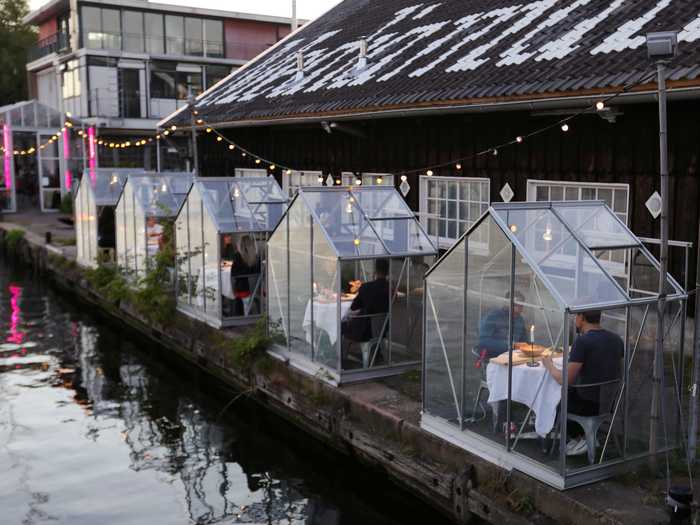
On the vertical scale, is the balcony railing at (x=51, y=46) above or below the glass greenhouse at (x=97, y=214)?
above

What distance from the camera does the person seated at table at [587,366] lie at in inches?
262

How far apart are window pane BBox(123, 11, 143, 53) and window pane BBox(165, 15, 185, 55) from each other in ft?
4.67

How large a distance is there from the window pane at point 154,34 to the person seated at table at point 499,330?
1333 inches

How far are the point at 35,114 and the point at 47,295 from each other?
1594 centimetres

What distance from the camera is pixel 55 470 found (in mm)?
9438

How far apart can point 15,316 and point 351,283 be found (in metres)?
11.2

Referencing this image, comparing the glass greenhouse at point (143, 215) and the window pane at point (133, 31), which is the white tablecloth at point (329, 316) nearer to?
the glass greenhouse at point (143, 215)

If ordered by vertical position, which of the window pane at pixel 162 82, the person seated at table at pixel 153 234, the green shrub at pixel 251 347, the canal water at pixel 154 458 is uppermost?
the window pane at pixel 162 82

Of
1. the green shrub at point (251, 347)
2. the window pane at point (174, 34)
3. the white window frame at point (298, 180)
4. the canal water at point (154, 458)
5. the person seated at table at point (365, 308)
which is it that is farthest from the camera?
the window pane at point (174, 34)

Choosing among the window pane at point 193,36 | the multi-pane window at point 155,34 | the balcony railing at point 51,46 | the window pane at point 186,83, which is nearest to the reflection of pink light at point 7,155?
the balcony railing at point 51,46

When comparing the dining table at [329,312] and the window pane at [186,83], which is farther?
the window pane at [186,83]

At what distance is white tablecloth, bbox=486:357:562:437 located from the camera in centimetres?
689

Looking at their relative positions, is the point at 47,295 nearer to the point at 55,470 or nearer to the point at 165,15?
the point at 55,470

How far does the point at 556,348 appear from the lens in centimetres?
699
